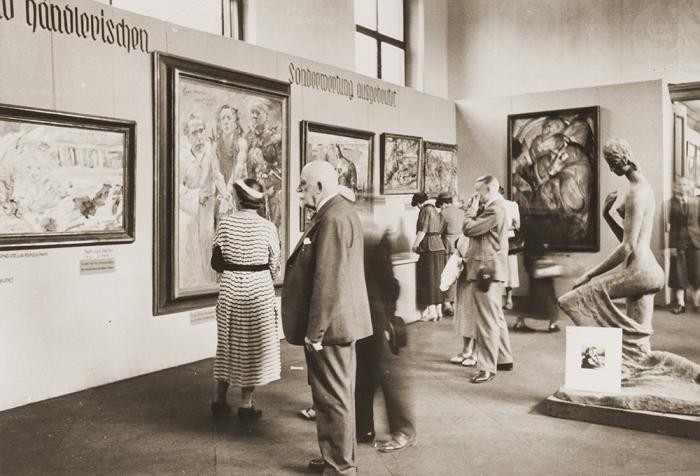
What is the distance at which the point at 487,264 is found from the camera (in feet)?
18.8

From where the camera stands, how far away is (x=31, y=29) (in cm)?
496

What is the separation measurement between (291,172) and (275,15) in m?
2.03

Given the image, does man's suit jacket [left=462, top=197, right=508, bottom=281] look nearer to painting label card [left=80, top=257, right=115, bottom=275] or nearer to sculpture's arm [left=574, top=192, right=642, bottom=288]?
sculpture's arm [left=574, top=192, right=642, bottom=288]

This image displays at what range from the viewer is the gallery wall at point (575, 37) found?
512 centimetres

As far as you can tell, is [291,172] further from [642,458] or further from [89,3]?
[642,458]

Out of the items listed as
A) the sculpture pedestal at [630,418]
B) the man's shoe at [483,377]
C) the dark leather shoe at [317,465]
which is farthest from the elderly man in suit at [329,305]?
the man's shoe at [483,377]

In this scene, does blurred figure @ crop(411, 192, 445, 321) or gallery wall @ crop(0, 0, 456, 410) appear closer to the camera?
gallery wall @ crop(0, 0, 456, 410)

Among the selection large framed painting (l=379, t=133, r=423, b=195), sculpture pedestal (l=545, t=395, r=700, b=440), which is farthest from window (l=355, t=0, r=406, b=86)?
sculpture pedestal (l=545, t=395, r=700, b=440)

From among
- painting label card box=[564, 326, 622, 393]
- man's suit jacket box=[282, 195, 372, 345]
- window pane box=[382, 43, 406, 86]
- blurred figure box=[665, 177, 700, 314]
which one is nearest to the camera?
man's suit jacket box=[282, 195, 372, 345]

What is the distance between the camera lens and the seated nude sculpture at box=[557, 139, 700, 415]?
446 centimetres

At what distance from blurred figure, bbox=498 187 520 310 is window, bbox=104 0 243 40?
3.77m

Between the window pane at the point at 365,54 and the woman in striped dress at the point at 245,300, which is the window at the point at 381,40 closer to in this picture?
the window pane at the point at 365,54

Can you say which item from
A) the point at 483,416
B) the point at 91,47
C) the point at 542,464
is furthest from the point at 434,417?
the point at 91,47

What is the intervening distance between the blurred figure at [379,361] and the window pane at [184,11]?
384 cm
